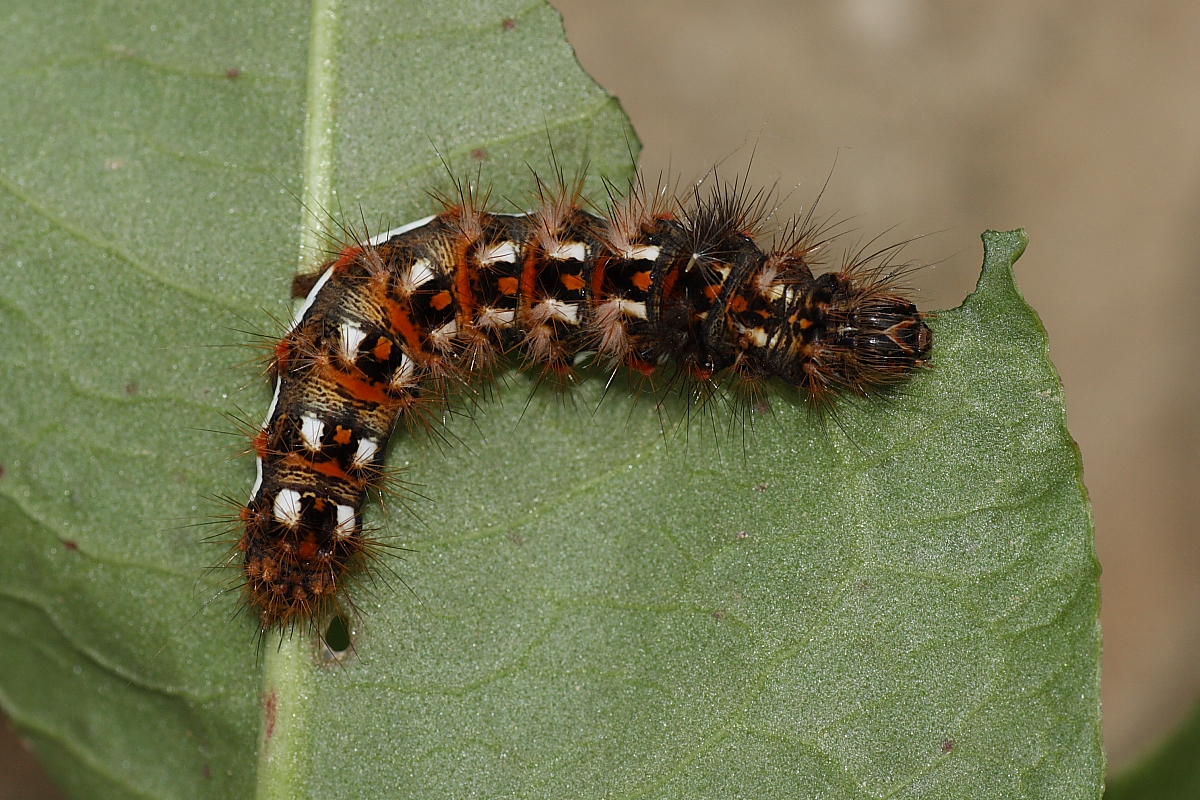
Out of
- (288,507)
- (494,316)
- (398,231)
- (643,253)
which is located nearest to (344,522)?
(288,507)

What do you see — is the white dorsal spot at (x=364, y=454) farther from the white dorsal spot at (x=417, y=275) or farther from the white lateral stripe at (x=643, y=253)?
the white lateral stripe at (x=643, y=253)

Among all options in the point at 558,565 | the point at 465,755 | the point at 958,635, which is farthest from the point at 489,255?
the point at 958,635

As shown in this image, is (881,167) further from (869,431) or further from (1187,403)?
(869,431)

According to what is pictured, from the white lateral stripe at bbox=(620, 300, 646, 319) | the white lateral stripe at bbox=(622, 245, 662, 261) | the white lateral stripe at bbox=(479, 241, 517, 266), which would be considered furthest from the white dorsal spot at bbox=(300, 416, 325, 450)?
the white lateral stripe at bbox=(622, 245, 662, 261)

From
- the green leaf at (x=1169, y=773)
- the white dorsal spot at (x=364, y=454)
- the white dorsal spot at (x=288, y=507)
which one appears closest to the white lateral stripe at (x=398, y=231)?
the white dorsal spot at (x=364, y=454)

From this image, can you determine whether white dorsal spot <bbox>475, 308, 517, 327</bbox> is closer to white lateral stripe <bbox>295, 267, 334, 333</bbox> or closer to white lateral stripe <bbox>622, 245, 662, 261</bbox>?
white lateral stripe <bbox>622, 245, 662, 261</bbox>

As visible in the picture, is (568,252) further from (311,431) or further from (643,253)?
(311,431)
